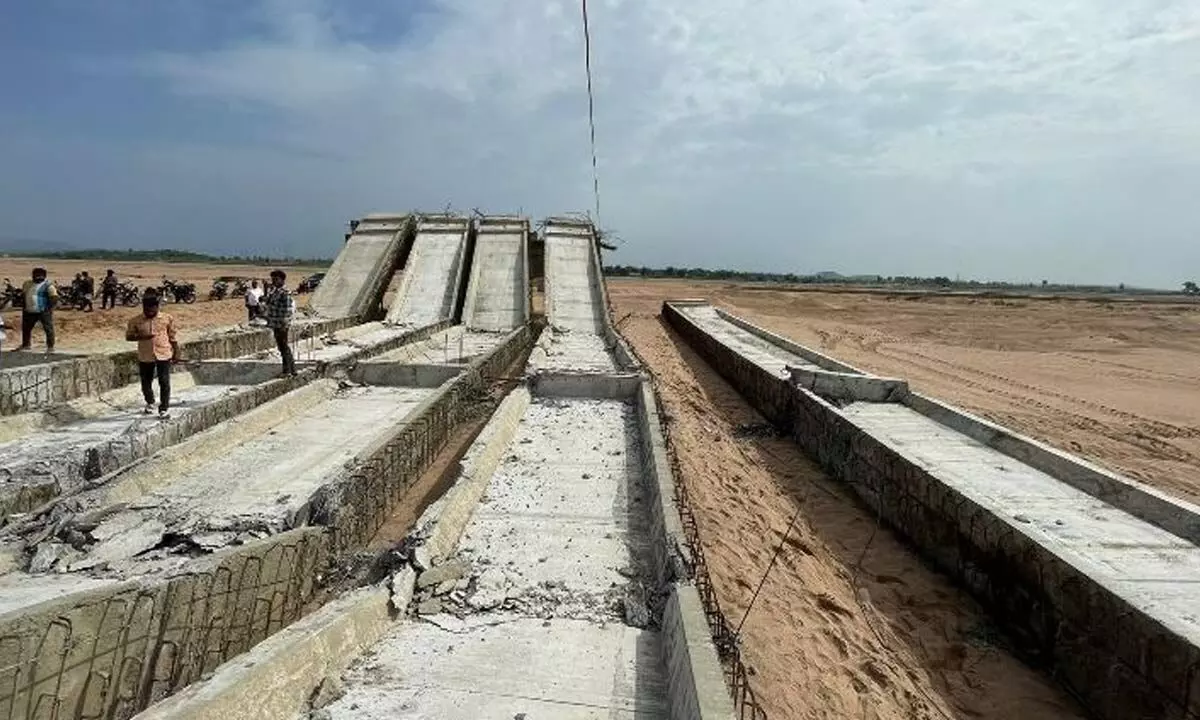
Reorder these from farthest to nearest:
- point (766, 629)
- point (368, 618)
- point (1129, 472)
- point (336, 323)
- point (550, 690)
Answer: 1. point (336, 323)
2. point (1129, 472)
3. point (766, 629)
4. point (368, 618)
5. point (550, 690)

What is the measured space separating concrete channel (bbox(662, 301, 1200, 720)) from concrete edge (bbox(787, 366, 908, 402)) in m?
0.03

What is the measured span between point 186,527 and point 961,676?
16.9 ft

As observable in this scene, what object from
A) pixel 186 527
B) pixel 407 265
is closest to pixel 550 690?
pixel 186 527

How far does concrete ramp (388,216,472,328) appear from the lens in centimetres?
1836

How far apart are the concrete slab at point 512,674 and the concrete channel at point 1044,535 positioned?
9.11ft

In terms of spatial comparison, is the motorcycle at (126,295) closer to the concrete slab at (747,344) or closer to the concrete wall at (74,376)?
the concrete wall at (74,376)

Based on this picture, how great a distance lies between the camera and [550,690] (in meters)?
3.68

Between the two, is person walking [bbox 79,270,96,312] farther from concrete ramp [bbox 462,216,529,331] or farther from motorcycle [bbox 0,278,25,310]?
concrete ramp [bbox 462,216,529,331]

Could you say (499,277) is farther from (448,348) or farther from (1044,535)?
(1044,535)

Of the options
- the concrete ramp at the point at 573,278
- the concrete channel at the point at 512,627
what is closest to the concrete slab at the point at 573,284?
the concrete ramp at the point at 573,278

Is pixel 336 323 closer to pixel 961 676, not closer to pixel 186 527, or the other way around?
pixel 186 527

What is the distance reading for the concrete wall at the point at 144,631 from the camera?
3.13 metres

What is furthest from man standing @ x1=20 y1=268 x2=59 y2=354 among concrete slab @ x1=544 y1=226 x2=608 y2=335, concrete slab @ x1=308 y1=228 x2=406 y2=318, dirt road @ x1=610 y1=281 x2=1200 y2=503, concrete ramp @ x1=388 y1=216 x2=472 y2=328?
dirt road @ x1=610 y1=281 x2=1200 y2=503

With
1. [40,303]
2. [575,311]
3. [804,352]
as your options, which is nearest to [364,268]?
[575,311]
